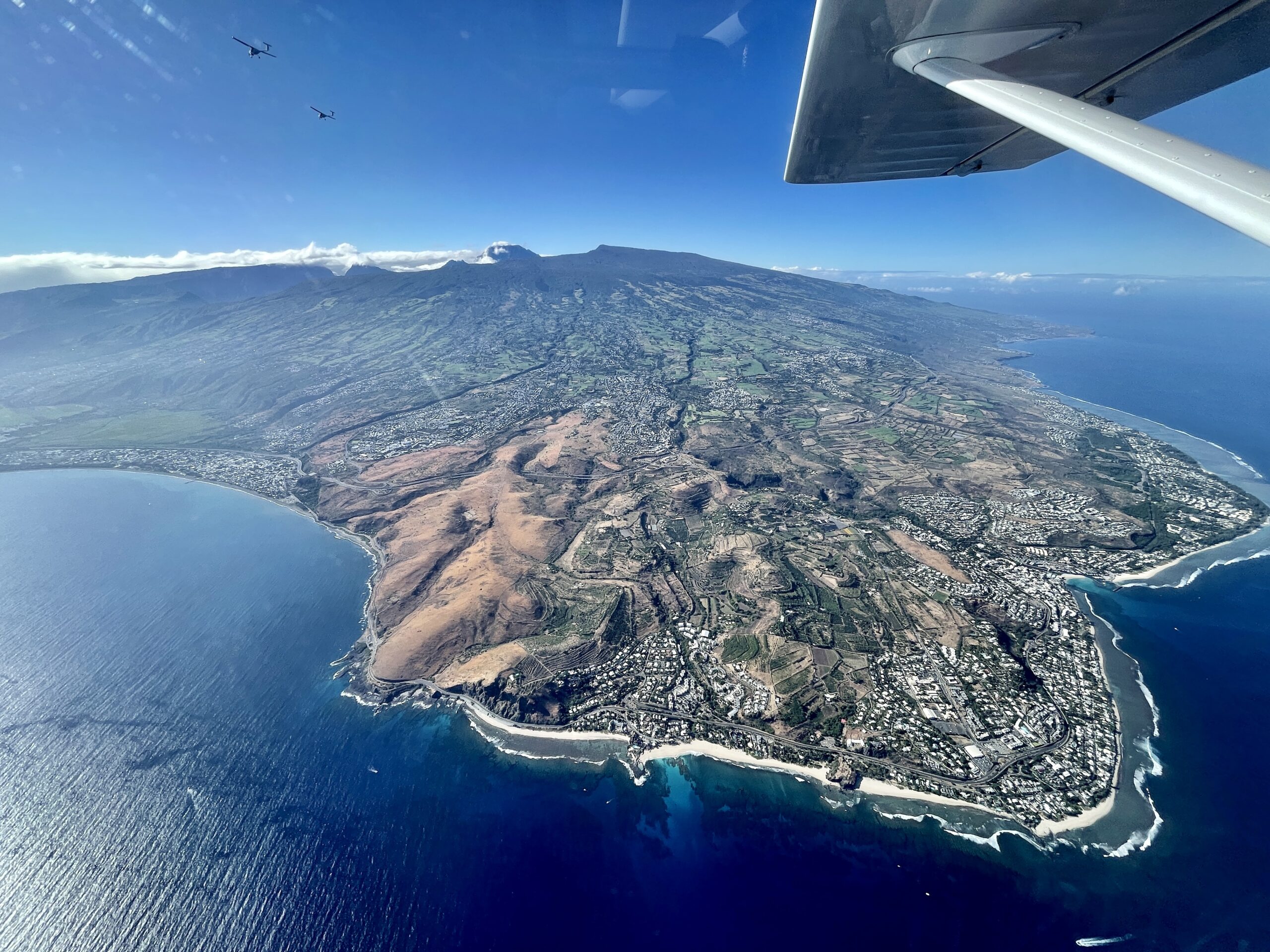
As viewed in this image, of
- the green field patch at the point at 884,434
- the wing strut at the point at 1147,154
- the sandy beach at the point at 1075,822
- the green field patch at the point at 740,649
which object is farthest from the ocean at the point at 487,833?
the green field patch at the point at 884,434

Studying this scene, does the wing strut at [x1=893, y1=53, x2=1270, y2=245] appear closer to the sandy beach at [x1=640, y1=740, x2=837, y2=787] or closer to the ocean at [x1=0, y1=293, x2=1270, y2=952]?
the ocean at [x1=0, y1=293, x2=1270, y2=952]

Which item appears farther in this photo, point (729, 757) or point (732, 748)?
point (732, 748)

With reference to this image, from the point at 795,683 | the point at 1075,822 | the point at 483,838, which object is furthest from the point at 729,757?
the point at 1075,822

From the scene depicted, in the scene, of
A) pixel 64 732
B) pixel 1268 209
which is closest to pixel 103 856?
pixel 64 732

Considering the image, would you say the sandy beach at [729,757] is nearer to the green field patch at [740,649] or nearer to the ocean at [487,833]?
the ocean at [487,833]

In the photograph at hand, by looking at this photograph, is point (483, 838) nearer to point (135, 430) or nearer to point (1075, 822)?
point (1075, 822)

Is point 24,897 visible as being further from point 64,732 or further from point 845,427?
point 845,427
